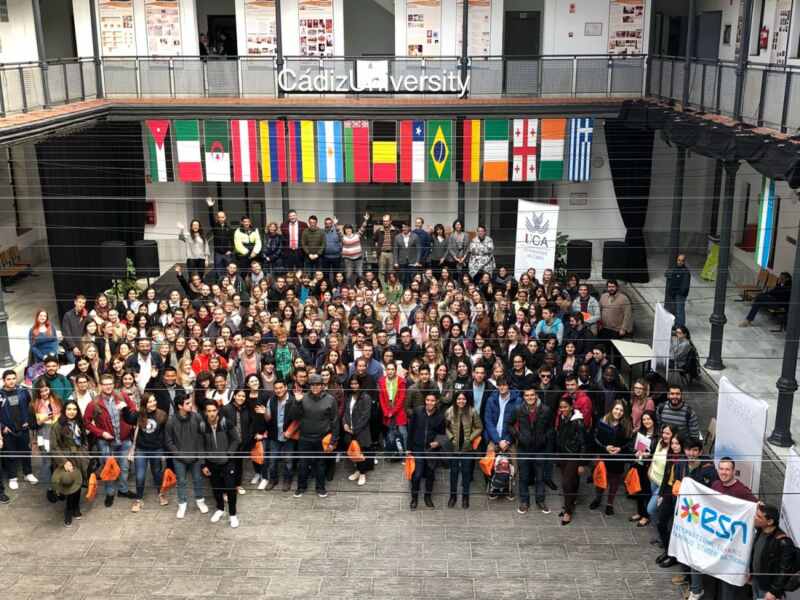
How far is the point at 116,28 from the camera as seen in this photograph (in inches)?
852

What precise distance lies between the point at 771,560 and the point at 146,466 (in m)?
7.77

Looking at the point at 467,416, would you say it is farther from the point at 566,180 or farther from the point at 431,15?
the point at 431,15

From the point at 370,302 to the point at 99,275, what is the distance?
25.0 ft

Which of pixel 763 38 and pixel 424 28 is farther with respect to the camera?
pixel 424 28

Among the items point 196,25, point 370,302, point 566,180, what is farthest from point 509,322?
point 196,25

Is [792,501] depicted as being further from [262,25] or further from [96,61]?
[96,61]

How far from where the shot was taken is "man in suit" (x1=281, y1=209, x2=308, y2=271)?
18859 mm

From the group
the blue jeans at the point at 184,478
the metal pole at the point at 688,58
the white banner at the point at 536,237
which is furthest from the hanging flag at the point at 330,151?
the blue jeans at the point at 184,478

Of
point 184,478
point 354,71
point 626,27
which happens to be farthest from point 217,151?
point 184,478

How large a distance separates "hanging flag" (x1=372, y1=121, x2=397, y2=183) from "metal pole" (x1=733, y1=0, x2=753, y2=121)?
7824 mm

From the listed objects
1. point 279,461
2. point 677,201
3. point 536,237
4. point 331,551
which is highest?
point 677,201

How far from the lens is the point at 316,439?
12492mm

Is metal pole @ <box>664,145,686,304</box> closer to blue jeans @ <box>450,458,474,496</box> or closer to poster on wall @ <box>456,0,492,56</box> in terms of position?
poster on wall @ <box>456,0,492,56</box>

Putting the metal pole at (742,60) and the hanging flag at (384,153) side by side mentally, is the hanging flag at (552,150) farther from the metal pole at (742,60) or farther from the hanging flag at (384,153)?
the metal pole at (742,60)
